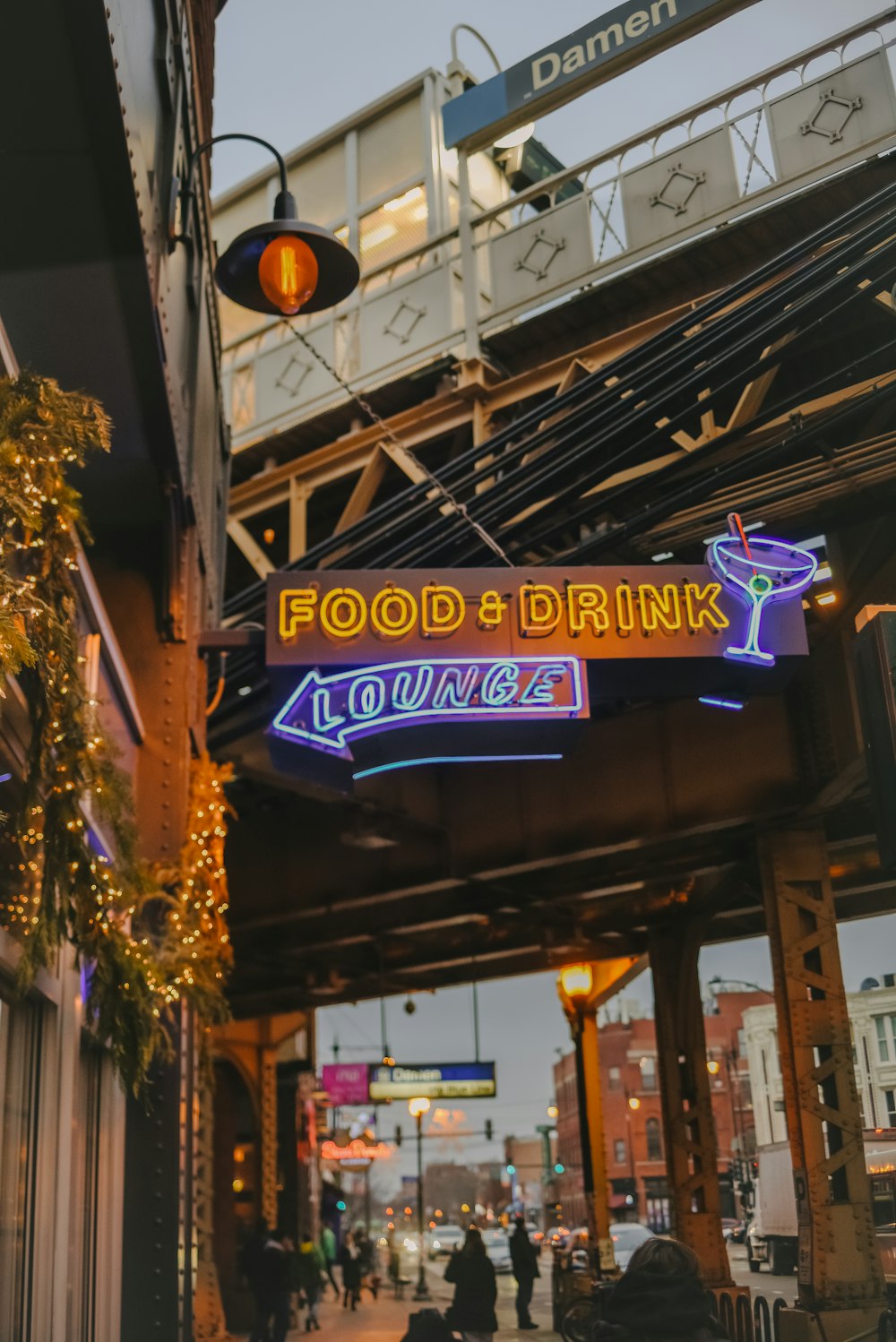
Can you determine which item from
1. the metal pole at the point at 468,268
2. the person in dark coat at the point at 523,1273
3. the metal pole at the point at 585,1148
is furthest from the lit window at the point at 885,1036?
the person in dark coat at the point at 523,1273

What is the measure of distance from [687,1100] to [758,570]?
39.4ft

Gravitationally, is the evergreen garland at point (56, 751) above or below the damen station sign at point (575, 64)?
below

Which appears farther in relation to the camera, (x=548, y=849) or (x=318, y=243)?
(x=548, y=849)

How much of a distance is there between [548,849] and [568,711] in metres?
5.88

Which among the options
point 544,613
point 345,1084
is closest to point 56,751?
point 544,613

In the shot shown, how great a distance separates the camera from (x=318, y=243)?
7.74 meters

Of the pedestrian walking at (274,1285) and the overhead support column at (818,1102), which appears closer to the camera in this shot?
the overhead support column at (818,1102)

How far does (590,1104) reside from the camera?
23.2 m

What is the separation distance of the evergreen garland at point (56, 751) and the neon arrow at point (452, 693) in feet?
11.3

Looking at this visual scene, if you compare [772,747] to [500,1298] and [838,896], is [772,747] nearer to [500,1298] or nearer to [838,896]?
[838,896]

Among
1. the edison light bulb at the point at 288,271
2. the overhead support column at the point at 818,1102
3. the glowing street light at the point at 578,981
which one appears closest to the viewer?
the edison light bulb at the point at 288,271

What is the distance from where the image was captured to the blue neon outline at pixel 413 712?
1009 centimetres

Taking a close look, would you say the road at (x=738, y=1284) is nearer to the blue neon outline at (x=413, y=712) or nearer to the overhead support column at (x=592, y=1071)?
the overhead support column at (x=592, y=1071)

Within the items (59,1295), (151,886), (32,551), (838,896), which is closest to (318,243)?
(32,551)
